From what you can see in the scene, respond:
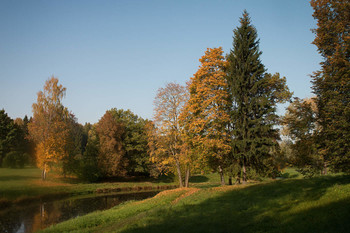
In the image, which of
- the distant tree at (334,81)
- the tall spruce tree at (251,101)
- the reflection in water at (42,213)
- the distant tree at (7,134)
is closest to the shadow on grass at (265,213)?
the distant tree at (334,81)

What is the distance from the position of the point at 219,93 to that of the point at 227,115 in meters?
2.31

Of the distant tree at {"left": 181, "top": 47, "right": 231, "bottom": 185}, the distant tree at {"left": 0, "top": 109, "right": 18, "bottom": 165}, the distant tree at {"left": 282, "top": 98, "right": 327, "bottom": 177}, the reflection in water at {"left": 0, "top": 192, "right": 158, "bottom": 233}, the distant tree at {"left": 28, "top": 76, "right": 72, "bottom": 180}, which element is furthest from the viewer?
the distant tree at {"left": 0, "top": 109, "right": 18, "bottom": 165}

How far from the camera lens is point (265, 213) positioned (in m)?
10.3

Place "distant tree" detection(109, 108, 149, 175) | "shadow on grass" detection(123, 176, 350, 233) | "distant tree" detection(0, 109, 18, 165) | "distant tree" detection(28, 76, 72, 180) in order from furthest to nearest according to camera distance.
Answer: "distant tree" detection(0, 109, 18, 165) < "distant tree" detection(109, 108, 149, 175) < "distant tree" detection(28, 76, 72, 180) < "shadow on grass" detection(123, 176, 350, 233)

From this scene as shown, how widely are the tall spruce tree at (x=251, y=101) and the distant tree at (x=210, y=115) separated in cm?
102

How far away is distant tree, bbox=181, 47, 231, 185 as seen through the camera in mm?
22016

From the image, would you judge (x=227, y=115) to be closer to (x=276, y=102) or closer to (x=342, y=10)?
(x=276, y=102)

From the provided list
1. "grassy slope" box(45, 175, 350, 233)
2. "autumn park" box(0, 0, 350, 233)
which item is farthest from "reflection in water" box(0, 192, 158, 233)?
"grassy slope" box(45, 175, 350, 233)

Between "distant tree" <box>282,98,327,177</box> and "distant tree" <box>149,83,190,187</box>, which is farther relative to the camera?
"distant tree" <box>149,83,190,187</box>

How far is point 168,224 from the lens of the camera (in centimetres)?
1091

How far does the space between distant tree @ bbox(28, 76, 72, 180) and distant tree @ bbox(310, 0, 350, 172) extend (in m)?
39.1

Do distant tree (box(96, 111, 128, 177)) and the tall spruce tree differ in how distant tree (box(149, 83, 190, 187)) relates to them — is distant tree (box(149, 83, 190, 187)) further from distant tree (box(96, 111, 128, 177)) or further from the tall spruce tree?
distant tree (box(96, 111, 128, 177))

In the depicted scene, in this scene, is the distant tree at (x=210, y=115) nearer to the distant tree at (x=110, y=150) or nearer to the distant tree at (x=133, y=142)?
the distant tree at (x=110, y=150)

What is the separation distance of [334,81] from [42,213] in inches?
1108
